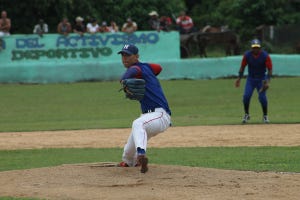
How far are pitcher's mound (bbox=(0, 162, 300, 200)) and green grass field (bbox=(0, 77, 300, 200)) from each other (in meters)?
0.75

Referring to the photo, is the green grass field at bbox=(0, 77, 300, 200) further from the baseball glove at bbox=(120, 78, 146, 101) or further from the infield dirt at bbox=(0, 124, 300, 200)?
the baseball glove at bbox=(120, 78, 146, 101)

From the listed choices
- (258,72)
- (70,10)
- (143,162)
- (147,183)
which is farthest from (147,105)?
(70,10)

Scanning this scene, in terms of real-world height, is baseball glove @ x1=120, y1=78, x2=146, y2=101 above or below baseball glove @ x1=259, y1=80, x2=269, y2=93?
above

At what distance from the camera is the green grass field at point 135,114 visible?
12.3 metres

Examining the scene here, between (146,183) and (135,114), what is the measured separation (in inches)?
479

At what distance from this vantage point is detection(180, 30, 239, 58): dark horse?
32188mm

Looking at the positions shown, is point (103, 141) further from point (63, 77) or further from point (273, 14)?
point (273, 14)

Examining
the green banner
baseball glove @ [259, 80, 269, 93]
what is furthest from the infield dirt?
the green banner

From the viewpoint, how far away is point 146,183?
9.38m

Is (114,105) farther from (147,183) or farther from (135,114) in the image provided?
(147,183)

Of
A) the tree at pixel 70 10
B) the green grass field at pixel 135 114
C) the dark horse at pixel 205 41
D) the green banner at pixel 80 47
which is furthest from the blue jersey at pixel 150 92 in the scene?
the tree at pixel 70 10

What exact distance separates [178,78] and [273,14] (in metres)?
8.76

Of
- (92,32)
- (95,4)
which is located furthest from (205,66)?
(95,4)

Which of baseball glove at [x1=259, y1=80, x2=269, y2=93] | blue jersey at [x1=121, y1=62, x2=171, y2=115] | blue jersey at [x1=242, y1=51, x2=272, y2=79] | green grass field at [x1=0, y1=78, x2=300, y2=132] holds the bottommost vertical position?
green grass field at [x1=0, y1=78, x2=300, y2=132]
